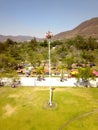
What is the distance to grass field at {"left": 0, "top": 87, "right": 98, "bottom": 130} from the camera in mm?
30156

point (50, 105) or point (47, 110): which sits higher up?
point (50, 105)

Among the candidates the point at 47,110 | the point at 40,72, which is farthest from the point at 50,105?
the point at 40,72

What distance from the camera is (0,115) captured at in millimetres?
34250

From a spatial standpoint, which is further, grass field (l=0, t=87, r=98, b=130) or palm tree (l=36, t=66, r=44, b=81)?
palm tree (l=36, t=66, r=44, b=81)

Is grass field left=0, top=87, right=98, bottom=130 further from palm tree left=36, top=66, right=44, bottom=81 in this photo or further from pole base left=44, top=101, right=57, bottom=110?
palm tree left=36, top=66, right=44, bottom=81

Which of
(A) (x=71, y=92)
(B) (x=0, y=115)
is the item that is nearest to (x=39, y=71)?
(A) (x=71, y=92)

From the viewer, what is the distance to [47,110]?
116ft

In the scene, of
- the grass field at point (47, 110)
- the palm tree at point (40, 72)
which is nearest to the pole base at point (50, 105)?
the grass field at point (47, 110)

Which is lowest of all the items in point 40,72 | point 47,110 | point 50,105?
point 47,110

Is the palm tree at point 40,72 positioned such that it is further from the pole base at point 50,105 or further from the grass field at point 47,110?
the pole base at point 50,105

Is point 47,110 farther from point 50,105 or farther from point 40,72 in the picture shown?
point 40,72

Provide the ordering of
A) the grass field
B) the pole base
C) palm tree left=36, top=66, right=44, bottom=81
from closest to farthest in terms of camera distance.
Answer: the grass field → the pole base → palm tree left=36, top=66, right=44, bottom=81

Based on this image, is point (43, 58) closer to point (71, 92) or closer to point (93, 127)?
point (71, 92)

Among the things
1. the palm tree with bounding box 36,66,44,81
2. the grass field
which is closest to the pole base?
the grass field
